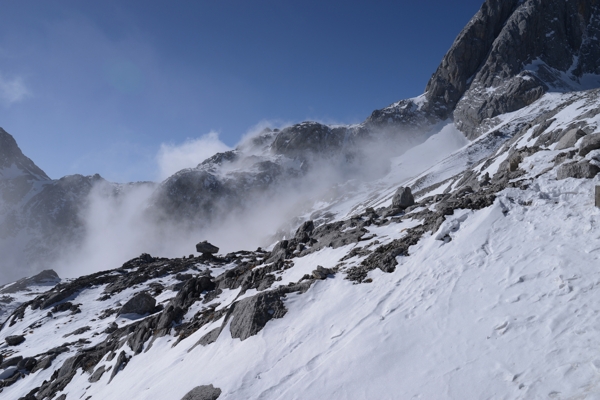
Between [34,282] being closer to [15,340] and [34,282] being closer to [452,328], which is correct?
[15,340]

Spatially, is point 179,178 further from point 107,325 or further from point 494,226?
point 494,226

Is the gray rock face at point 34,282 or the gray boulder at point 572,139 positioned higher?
the gray rock face at point 34,282

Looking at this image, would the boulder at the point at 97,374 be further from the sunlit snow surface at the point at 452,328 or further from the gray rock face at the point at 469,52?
the gray rock face at the point at 469,52

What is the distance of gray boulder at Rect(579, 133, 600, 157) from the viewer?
1620 centimetres

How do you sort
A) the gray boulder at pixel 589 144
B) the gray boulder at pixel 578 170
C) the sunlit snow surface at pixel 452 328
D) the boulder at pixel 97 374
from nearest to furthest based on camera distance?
the sunlit snow surface at pixel 452 328
the gray boulder at pixel 578 170
the gray boulder at pixel 589 144
the boulder at pixel 97 374

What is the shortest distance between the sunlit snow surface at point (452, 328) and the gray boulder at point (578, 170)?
0.49 metres

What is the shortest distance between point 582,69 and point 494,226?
180 metres

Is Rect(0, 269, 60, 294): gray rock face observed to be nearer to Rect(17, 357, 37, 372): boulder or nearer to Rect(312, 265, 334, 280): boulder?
Rect(17, 357, 37, 372): boulder

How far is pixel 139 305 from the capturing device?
35312mm

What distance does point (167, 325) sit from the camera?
22.5 metres

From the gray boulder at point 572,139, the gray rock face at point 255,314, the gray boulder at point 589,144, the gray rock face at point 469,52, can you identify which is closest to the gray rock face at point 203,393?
the gray rock face at point 255,314

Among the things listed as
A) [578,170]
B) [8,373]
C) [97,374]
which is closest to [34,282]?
[8,373]

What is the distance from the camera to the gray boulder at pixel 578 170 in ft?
47.5

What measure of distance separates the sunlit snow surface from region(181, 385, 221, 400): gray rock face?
0.31 metres
